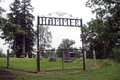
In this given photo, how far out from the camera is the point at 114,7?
1012 cm

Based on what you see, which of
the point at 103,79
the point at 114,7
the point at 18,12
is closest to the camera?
the point at 103,79

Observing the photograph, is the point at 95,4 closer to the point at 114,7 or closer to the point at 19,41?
the point at 114,7

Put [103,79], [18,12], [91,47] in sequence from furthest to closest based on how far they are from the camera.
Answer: [91,47], [18,12], [103,79]

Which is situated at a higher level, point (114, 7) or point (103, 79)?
point (114, 7)

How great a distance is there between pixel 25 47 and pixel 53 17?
2478 centimetres

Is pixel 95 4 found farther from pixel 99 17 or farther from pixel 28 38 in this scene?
pixel 28 38

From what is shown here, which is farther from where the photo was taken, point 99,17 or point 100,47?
point 100,47

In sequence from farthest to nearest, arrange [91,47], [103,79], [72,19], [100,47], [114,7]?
[91,47] → [100,47] → [72,19] → [114,7] → [103,79]

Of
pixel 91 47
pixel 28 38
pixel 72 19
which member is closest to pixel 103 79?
pixel 72 19

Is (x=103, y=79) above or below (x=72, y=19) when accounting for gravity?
below

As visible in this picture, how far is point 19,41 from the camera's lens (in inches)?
1305

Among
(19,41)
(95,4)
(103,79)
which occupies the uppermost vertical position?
(95,4)

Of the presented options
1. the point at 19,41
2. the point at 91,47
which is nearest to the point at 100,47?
the point at 91,47

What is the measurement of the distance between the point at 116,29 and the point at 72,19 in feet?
14.0
